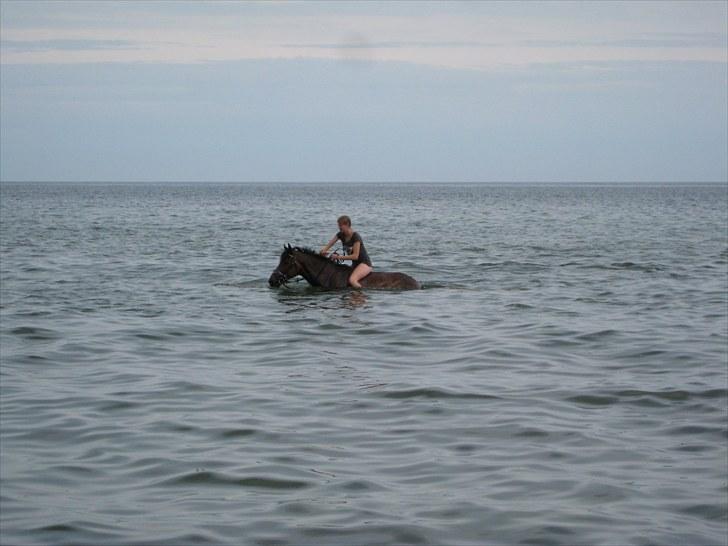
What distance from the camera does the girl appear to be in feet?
66.1

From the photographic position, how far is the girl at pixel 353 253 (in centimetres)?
2016

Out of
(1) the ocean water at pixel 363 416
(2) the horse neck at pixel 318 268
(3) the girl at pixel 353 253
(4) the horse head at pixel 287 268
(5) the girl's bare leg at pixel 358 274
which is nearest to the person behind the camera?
(1) the ocean water at pixel 363 416

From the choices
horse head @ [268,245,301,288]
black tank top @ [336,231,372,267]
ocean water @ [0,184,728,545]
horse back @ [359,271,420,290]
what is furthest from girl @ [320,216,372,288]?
horse head @ [268,245,301,288]

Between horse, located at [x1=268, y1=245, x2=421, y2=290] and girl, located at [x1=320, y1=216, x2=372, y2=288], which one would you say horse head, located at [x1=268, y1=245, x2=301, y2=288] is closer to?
horse, located at [x1=268, y1=245, x2=421, y2=290]

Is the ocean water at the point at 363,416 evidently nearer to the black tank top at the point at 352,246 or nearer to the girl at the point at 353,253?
the girl at the point at 353,253

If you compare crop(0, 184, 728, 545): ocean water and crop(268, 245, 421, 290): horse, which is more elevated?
crop(268, 245, 421, 290): horse

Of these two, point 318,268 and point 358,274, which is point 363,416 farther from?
point 318,268

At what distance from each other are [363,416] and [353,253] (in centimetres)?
1082

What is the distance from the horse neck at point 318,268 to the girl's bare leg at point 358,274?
420 mm

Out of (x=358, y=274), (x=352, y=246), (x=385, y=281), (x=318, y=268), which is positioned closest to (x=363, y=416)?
(x=352, y=246)

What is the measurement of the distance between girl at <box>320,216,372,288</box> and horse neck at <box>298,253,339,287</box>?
0.72 ft

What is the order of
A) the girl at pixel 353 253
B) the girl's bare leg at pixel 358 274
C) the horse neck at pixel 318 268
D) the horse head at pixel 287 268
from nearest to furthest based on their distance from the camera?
the girl at pixel 353 253
the girl's bare leg at pixel 358 274
the horse head at pixel 287 268
the horse neck at pixel 318 268

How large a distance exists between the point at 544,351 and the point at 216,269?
15186mm

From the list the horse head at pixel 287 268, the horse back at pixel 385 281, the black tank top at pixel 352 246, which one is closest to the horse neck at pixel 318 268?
the horse head at pixel 287 268
